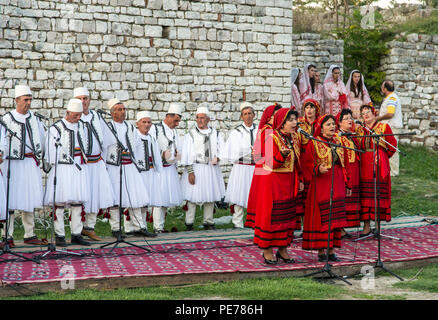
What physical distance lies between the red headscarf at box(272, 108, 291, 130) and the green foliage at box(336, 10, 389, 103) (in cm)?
1042

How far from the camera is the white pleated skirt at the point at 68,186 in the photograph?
7.60 meters

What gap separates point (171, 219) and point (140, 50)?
127 inches

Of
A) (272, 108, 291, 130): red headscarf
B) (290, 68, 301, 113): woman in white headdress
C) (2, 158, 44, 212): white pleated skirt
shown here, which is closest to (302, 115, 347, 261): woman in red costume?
(272, 108, 291, 130): red headscarf

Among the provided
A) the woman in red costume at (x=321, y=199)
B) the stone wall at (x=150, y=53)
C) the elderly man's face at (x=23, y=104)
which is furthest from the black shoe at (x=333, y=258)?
the stone wall at (x=150, y=53)

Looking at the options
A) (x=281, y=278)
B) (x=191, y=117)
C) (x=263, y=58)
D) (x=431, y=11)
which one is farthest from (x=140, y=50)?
(x=431, y=11)

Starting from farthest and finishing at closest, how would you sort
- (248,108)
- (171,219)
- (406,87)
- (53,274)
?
(406,87), (171,219), (248,108), (53,274)

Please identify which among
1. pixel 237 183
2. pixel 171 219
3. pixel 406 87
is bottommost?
pixel 171 219

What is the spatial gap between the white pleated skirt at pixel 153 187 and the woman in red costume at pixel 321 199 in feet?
8.91

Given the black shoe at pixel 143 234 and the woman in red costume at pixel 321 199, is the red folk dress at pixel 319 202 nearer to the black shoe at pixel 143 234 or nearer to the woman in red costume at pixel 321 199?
the woman in red costume at pixel 321 199

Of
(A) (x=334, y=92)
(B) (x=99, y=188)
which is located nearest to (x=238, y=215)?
(B) (x=99, y=188)

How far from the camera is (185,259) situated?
699cm

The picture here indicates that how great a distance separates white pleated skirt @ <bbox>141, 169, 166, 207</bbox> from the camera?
9.01 meters

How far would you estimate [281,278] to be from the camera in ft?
21.5

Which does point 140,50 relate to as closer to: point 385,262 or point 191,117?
point 191,117
